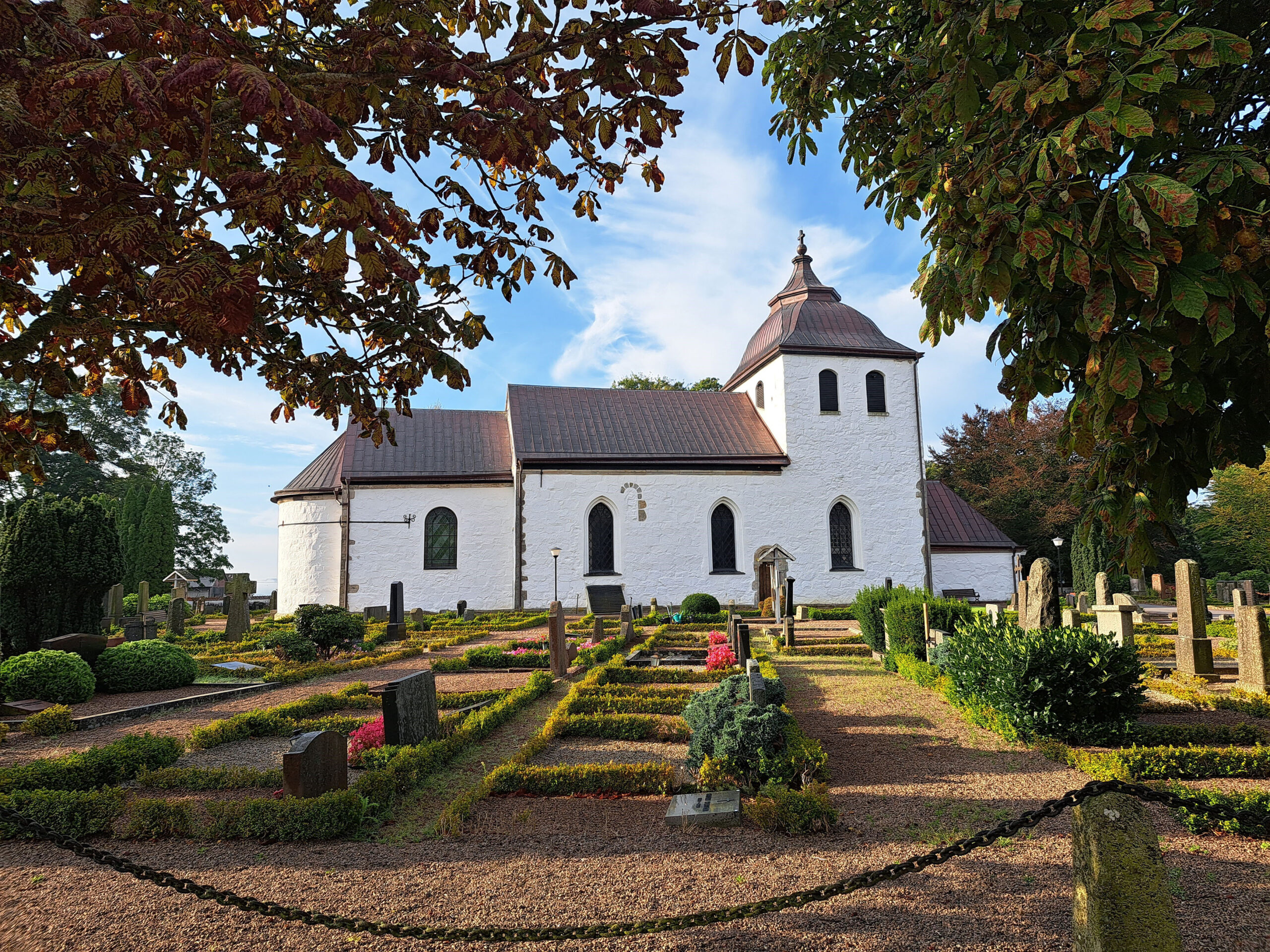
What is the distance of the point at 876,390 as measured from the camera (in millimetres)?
24578

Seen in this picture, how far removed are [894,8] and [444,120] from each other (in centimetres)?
376

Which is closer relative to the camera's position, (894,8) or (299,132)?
(299,132)

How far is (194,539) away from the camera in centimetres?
3909

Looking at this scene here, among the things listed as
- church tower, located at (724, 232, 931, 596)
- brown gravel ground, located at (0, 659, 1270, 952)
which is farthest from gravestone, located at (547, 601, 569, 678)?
church tower, located at (724, 232, 931, 596)

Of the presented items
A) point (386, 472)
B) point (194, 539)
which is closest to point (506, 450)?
point (386, 472)

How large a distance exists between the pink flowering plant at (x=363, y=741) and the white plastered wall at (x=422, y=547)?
50.2 feet

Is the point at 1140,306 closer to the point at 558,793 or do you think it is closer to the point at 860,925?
the point at 860,925

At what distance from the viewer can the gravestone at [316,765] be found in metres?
4.93

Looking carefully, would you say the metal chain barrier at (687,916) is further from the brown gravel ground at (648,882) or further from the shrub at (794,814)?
the shrub at (794,814)

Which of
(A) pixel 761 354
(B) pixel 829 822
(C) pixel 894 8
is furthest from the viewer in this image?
(A) pixel 761 354

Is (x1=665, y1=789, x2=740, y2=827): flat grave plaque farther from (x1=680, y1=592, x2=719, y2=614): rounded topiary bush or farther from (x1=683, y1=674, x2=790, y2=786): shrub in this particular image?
(x1=680, y1=592, x2=719, y2=614): rounded topiary bush

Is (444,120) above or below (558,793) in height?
above

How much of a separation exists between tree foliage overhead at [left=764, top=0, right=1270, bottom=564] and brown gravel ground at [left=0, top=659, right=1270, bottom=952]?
178 cm

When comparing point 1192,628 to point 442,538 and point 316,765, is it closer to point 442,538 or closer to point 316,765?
point 316,765
